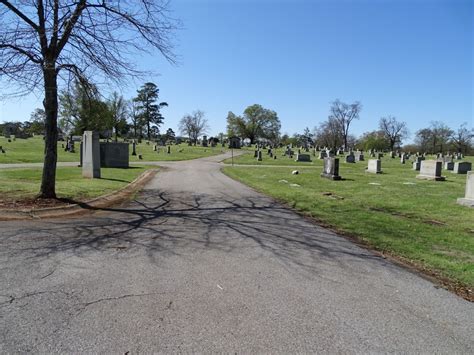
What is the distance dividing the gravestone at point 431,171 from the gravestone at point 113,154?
65.4 feet

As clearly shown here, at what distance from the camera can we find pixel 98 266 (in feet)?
15.3

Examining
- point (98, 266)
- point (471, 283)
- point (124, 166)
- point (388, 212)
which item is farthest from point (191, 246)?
point (124, 166)

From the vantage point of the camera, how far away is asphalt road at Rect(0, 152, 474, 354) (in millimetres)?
2975

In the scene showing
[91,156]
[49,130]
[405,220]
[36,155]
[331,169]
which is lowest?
[405,220]

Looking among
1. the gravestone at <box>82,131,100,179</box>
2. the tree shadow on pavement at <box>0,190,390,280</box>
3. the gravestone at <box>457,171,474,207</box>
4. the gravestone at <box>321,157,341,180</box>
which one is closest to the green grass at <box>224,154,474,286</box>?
the gravestone at <box>457,171,474,207</box>

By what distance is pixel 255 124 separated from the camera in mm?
112500

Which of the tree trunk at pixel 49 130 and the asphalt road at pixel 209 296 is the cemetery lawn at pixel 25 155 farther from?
the asphalt road at pixel 209 296

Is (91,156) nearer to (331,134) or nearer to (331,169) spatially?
(331,169)

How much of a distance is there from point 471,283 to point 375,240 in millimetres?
2272

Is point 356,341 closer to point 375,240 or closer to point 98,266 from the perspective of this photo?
point 98,266

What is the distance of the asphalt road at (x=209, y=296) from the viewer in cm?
297

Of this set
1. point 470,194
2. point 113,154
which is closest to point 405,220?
point 470,194

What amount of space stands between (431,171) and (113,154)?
2087 cm

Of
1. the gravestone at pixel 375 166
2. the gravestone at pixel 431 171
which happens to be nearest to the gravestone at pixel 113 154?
the gravestone at pixel 375 166
